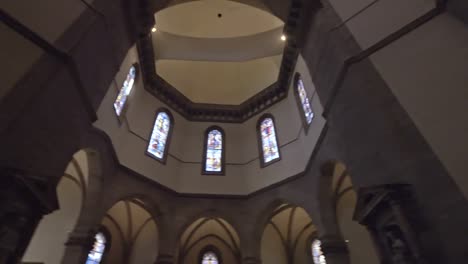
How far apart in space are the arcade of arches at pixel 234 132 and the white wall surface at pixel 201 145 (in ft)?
0.21

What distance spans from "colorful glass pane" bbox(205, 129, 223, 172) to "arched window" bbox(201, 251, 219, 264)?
12.6 feet

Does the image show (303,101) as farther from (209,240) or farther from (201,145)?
(209,240)

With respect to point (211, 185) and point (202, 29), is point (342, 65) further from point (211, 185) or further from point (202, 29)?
point (202, 29)

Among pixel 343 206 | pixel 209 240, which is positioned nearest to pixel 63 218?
pixel 209 240

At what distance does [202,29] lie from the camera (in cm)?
1555

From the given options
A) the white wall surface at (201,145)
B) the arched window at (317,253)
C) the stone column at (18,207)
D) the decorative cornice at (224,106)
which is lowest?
the stone column at (18,207)

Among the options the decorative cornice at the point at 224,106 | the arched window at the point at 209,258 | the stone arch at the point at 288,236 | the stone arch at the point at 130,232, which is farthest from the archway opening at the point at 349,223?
the stone arch at the point at 130,232

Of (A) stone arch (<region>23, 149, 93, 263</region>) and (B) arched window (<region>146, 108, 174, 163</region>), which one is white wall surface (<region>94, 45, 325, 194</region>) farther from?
(A) stone arch (<region>23, 149, 93, 263</region>)

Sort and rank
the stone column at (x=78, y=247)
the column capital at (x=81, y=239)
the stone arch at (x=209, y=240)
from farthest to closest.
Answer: the stone arch at (x=209, y=240) < the column capital at (x=81, y=239) < the stone column at (x=78, y=247)

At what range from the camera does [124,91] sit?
11.4 metres

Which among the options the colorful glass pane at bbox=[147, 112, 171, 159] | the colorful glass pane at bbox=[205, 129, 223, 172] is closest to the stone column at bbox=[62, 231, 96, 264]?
the colorful glass pane at bbox=[147, 112, 171, 159]

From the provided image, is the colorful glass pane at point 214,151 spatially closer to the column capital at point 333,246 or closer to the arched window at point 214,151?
the arched window at point 214,151

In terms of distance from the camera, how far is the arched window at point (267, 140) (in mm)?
12820

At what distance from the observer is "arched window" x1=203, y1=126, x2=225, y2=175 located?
43.7ft
